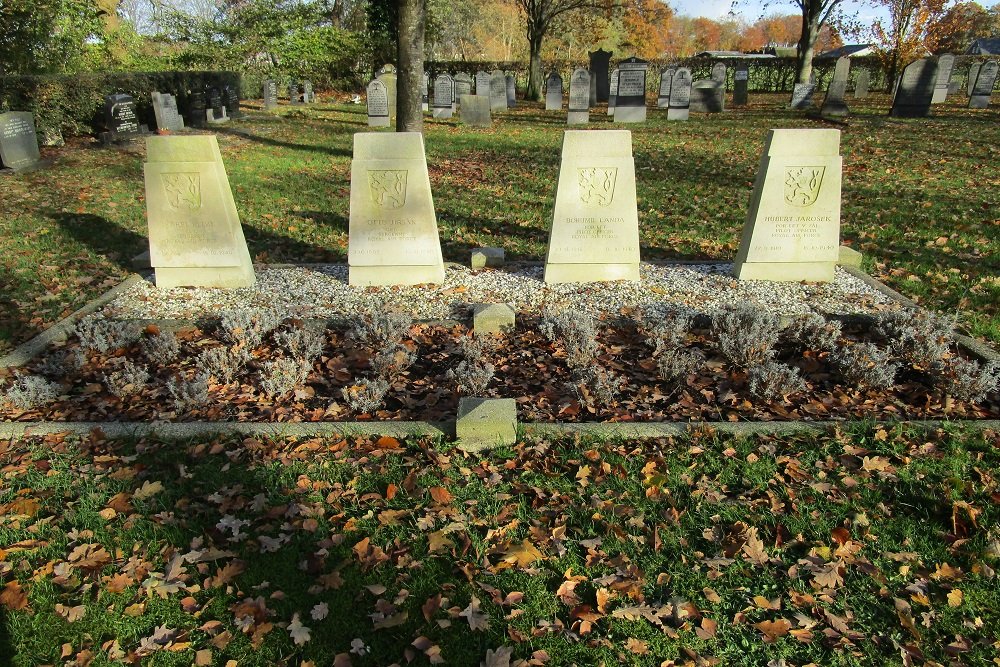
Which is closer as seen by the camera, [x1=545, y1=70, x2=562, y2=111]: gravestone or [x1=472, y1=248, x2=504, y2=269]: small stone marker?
[x1=472, y1=248, x2=504, y2=269]: small stone marker

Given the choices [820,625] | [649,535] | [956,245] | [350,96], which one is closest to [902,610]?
[820,625]

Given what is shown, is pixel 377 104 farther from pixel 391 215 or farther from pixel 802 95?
pixel 802 95

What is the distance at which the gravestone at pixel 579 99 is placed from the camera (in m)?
21.2

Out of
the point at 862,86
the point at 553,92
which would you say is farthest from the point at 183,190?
the point at 862,86

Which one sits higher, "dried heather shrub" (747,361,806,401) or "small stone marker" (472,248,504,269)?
"small stone marker" (472,248,504,269)

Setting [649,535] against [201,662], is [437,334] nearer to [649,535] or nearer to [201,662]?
[649,535]

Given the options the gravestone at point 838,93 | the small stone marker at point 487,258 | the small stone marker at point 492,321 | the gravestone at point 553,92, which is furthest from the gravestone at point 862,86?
the small stone marker at point 492,321

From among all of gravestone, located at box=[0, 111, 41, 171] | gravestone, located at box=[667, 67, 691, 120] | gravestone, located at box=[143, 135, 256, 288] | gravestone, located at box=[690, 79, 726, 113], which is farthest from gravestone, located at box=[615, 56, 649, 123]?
gravestone, located at box=[143, 135, 256, 288]

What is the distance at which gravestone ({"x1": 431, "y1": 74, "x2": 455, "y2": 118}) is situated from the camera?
2338 centimetres

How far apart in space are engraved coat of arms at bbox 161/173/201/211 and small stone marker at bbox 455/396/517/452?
4.37 meters

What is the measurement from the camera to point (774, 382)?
172 inches

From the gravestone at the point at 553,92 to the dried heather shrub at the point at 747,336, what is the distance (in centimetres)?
2278

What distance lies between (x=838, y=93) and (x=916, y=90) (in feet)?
7.77

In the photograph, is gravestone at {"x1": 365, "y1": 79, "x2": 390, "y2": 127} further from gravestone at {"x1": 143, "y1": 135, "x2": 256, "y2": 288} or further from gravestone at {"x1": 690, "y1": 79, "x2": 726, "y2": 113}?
gravestone at {"x1": 143, "y1": 135, "x2": 256, "y2": 288}
